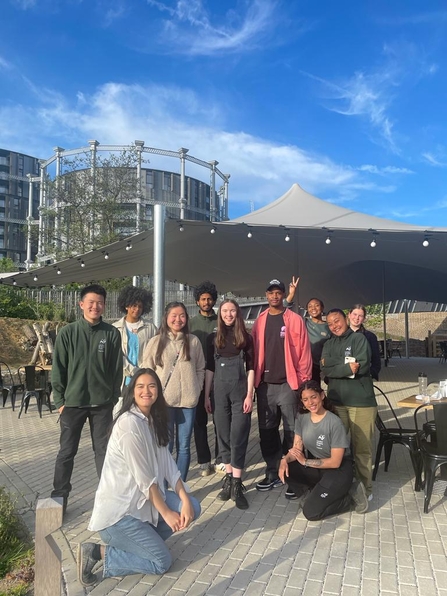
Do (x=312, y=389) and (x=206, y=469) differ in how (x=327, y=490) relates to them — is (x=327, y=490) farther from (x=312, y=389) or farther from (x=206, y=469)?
(x=206, y=469)

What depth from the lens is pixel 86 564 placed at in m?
2.38

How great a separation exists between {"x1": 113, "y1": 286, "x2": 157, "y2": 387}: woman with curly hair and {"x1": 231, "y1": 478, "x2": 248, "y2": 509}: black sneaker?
126cm

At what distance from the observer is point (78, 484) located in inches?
158

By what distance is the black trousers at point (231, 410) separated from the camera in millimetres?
3508

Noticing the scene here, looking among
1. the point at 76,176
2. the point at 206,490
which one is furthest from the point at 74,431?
the point at 76,176

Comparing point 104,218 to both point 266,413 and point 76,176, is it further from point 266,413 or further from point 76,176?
point 266,413

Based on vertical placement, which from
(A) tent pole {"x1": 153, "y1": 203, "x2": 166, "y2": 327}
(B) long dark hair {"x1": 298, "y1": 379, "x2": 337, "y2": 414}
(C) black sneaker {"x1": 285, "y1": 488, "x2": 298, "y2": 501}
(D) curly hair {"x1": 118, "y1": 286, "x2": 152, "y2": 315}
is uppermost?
(A) tent pole {"x1": 153, "y1": 203, "x2": 166, "y2": 327}

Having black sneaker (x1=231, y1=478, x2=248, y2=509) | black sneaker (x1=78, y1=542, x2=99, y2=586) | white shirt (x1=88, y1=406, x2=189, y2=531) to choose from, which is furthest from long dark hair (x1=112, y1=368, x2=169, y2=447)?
black sneaker (x1=231, y1=478, x2=248, y2=509)

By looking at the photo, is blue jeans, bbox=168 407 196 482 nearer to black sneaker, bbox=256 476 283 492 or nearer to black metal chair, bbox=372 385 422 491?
black sneaker, bbox=256 476 283 492

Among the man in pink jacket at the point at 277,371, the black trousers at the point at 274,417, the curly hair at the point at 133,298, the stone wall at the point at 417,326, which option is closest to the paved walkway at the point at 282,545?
the black trousers at the point at 274,417

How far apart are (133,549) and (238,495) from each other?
3.78ft

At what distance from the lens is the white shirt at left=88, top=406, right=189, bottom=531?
241 cm

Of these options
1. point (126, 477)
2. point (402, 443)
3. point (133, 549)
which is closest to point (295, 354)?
point (402, 443)

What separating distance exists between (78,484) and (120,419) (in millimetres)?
1909
